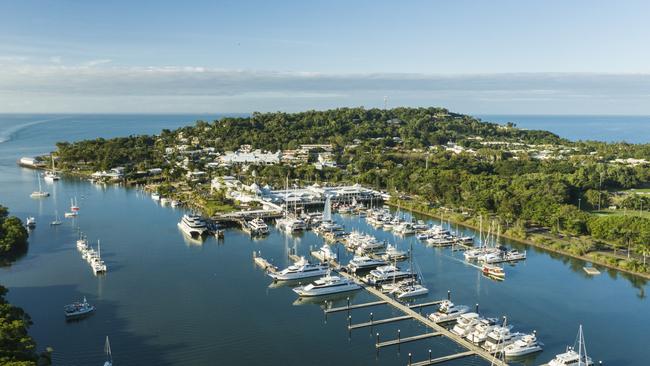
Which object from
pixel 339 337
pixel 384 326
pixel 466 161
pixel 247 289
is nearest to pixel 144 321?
pixel 247 289

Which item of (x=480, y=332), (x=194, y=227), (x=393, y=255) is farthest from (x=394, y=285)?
(x=194, y=227)

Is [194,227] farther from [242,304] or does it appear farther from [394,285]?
[394,285]

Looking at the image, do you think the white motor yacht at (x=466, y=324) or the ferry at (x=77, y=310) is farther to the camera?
the ferry at (x=77, y=310)

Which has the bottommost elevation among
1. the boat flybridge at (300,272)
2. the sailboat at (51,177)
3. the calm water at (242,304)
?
the calm water at (242,304)

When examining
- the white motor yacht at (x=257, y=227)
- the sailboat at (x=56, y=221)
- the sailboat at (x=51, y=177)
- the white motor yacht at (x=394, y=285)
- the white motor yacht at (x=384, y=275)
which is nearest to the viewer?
the white motor yacht at (x=394, y=285)

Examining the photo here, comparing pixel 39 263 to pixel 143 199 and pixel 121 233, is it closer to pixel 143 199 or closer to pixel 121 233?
pixel 121 233

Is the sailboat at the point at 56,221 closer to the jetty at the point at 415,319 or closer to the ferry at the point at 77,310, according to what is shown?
the ferry at the point at 77,310

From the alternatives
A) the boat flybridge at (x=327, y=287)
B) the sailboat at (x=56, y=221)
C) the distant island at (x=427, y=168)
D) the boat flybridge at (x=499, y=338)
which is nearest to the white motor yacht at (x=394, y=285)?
the boat flybridge at (x=327, y=287)

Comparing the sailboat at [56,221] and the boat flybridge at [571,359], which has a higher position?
the sailboat at [56,221]
